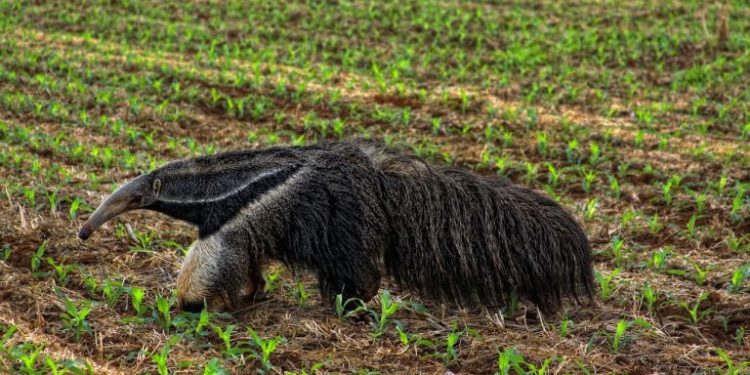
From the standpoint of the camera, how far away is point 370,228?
4.50 meters

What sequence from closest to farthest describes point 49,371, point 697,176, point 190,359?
point 49,371 → point 190,359 → point 697,176

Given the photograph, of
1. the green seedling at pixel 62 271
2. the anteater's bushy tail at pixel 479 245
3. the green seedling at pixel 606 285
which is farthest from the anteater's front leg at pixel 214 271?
the green seedling at pixel 606 285

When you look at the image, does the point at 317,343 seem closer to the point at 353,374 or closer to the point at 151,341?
the point at 353,374

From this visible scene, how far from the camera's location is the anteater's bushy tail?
177 inches

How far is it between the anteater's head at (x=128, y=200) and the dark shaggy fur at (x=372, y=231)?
9 cm

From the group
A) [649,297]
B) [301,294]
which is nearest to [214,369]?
[301,294]

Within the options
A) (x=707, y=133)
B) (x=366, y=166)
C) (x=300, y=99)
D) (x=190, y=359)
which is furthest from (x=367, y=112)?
(x=190, y=359)

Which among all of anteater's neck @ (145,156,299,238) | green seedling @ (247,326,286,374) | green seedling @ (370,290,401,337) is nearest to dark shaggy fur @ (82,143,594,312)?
anteater's neck @ (145,156,299,238)

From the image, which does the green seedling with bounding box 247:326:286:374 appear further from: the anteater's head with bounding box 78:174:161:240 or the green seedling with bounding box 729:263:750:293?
the green seedling with bounding box 729:263:750:293

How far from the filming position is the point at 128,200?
4.70 metres

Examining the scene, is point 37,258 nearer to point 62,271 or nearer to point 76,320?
point 62,271

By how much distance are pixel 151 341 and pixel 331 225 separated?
41.6 inches

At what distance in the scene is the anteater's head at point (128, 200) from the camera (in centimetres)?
465

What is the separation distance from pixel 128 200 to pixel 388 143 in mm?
4170
